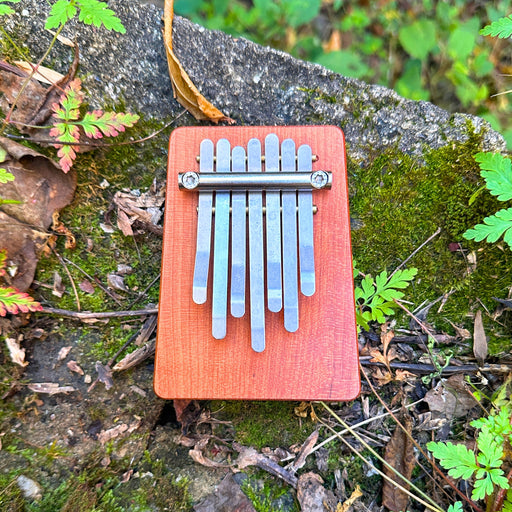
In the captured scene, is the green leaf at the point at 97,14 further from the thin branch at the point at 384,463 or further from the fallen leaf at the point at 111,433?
the thin branch at the point at 384,463

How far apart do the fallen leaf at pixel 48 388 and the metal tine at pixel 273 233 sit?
3.24 feet

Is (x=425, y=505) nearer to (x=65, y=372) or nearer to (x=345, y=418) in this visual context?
(x=345, y=418)

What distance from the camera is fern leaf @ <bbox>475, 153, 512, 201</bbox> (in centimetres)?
167

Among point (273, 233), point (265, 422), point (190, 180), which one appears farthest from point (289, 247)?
point (265, 422)

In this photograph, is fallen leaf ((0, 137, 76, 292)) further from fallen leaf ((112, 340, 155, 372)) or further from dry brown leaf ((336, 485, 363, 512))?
dry brown leaf ((336, 485, 363, 512))

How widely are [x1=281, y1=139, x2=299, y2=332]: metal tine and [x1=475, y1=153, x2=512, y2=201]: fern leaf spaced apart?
748mm

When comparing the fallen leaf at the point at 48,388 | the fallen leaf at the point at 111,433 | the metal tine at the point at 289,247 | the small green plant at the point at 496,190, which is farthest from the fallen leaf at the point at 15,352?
the small green plant at the point at 496,190

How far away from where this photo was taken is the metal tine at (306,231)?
154cm

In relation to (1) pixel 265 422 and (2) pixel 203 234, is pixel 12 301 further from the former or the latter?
(1) pixel 265 422

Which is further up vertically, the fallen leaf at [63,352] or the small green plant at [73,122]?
the small green plant at [73,122]

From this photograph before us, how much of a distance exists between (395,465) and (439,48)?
286 centimetres

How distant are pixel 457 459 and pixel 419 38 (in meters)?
2.64

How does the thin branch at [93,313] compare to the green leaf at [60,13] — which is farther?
the thin branch at [93,313]

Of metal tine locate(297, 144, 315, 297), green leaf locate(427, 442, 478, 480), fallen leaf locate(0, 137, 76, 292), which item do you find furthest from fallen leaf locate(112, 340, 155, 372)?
green leaf locate(427, 442, 478, 480)
